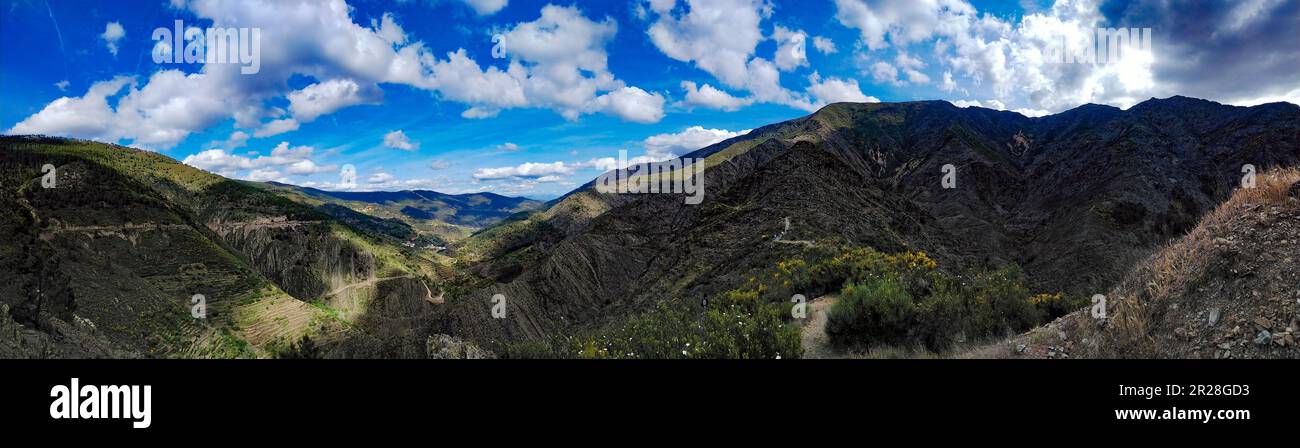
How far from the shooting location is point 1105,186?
7731cm

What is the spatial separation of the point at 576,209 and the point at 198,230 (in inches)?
3160

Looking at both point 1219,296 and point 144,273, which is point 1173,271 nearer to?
point 1219,296

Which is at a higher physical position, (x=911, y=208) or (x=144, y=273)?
(x=911, y=208)

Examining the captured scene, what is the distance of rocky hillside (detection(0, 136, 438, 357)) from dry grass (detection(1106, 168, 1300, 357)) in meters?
21.7

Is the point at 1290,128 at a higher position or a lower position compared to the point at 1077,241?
higher

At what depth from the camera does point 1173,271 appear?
5547mm

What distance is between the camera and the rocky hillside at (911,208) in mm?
35062

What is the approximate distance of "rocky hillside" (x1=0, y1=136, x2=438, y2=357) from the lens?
2395 centimetres

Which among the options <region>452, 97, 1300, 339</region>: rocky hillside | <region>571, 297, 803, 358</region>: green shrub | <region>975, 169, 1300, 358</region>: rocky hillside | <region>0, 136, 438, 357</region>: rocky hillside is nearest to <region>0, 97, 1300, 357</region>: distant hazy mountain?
<region>975, 169, 1300, 358</region>: rocky hillside

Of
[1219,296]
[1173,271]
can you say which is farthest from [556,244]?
[1219,296]

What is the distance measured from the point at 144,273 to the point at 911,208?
65.1 m

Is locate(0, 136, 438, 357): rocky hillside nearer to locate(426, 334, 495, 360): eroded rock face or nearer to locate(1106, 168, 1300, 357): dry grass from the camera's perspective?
locate(426, 334, 495, 360): eroded rock face
